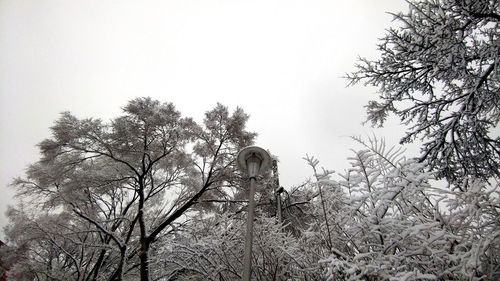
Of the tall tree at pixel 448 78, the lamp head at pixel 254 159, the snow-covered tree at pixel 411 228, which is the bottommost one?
the snow-covered tree at pixel 411 228

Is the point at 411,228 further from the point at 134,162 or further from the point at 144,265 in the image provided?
the point at 134,162

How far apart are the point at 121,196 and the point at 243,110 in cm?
630

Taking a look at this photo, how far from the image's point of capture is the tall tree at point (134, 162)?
26.5ft

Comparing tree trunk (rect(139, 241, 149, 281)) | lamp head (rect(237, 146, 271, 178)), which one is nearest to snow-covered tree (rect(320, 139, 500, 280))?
lamp head (rect(237, 146, 271, 178))

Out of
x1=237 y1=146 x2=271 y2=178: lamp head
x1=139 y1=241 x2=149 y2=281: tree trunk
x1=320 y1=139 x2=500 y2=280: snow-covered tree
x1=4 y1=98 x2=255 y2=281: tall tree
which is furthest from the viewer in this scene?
x1=4 y1=98 x2=255 y2=281: tall tree

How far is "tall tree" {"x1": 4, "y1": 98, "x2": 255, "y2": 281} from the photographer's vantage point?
8078mm

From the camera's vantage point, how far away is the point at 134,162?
30.8 ft

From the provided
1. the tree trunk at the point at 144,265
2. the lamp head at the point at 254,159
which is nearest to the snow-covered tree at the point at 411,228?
the lamp head at the point at 254,159

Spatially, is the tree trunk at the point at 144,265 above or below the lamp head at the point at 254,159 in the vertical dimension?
below

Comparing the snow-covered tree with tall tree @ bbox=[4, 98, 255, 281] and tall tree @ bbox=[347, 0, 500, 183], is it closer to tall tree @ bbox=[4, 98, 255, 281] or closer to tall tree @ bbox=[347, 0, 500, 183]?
tall tree @ bbox=[347, 0, 500, 183]

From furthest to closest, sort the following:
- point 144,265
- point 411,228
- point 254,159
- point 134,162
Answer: point 134,162, point 144,265, point 254,159, point 411,228

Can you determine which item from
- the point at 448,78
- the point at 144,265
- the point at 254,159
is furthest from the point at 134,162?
the point at 448,78

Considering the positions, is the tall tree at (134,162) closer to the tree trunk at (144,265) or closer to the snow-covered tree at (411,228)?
the tree trunk at (144,265)

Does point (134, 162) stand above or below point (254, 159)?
above
